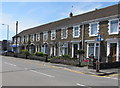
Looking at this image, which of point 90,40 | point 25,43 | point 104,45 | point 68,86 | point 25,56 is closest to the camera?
point 68,86

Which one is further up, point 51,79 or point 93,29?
point 93,29

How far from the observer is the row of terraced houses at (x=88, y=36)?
66.2 ft

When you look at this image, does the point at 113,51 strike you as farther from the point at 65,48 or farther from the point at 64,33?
the point at 64,33

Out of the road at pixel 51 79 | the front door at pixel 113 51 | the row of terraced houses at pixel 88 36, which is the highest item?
the row of terraced houses at pixel 88 36

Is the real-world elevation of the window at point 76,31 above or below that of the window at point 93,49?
above

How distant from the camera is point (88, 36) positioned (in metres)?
23.8

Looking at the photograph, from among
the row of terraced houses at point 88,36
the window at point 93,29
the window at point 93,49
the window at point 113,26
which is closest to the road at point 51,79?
the row of terraced houses at point 88,36

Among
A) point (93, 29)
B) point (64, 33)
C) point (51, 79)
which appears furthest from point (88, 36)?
point (51, 79)

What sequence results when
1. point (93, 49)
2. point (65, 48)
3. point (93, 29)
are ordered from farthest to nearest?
point (65, 48) → point (93, 29) → point (93, 49)

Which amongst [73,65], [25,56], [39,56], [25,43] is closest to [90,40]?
[73,65]

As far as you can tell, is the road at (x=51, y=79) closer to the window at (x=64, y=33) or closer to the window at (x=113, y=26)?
the window at (x=113, y=26)

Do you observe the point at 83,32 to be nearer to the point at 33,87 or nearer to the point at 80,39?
the point at 80,39

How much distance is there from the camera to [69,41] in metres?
27.9

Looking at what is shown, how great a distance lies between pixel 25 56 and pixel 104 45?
1577 centimetres
